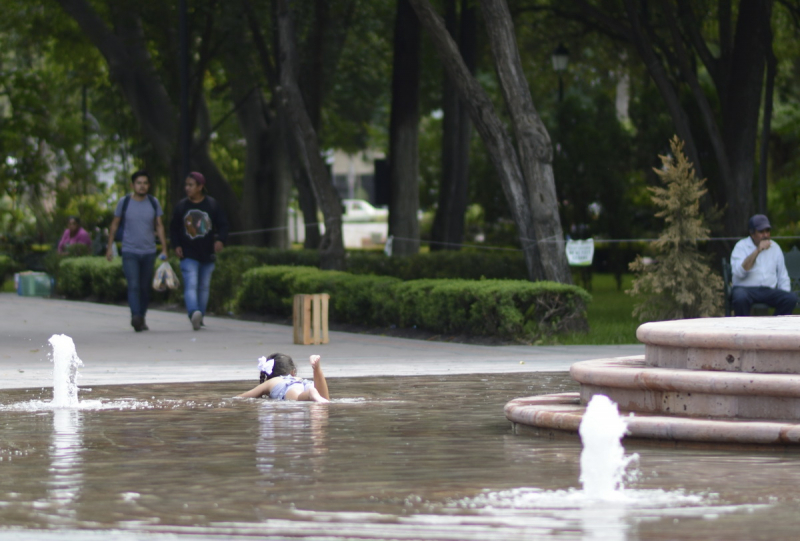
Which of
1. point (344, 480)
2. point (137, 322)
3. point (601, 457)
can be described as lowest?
point (344, 480)

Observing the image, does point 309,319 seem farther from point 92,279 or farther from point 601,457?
point 92,279

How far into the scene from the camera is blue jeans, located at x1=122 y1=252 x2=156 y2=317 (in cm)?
1652

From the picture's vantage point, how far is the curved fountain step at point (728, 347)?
7344 mm

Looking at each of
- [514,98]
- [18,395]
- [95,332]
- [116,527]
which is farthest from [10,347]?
[116,527]

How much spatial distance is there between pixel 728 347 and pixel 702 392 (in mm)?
322

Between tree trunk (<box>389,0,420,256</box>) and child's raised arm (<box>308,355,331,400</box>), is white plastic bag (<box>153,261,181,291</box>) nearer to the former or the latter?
child's raised arm (<box>308,355,331,400</box>)

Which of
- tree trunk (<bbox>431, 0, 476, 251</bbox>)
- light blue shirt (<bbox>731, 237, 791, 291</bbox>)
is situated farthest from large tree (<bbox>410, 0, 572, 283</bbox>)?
tree trunk (<bbox>431, 0, 476, 251</bbox>)

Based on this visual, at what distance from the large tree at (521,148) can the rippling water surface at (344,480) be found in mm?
8136

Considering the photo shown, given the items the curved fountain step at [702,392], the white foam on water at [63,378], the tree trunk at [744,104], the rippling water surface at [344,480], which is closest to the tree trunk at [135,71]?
the tree trunk at [744,104]

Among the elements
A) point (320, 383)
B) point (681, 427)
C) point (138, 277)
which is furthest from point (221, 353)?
point (681, 427)

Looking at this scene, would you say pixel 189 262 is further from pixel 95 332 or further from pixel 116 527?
pixel 116 527

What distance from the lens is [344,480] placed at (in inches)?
233

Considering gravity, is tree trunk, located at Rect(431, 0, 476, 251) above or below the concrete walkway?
above

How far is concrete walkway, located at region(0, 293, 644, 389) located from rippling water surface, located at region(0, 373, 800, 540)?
2705 mm
